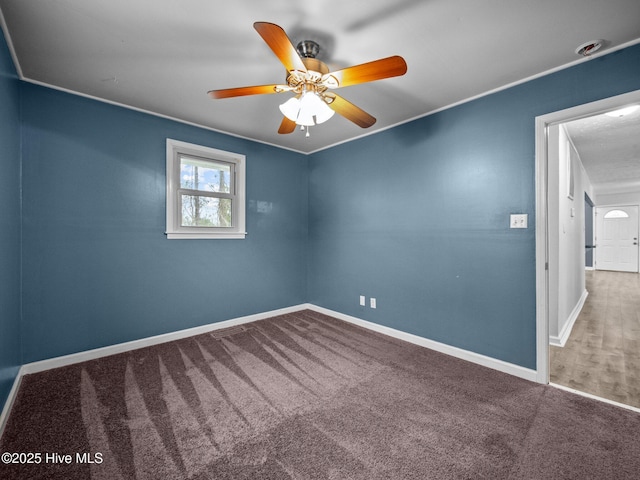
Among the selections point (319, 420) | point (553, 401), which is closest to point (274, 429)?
point (319, 420)

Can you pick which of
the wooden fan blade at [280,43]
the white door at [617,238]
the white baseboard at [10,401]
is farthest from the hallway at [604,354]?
the white door at [617,238]

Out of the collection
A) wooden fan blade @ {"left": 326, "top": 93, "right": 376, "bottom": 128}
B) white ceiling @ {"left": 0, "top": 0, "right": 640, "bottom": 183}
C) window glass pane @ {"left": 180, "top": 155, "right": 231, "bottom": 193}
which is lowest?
window glass pane @ {"left": 180, "top": 155, "right": 231, "bottom": 193}

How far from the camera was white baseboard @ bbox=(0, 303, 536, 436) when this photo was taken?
2.31 metres

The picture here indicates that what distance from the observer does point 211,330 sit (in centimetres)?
342

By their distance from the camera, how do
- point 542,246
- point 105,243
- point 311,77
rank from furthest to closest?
point 105,243 < point 542,246 < point 311,77

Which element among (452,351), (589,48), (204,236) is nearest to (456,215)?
(452,351)

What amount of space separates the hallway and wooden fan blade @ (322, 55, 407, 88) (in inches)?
107

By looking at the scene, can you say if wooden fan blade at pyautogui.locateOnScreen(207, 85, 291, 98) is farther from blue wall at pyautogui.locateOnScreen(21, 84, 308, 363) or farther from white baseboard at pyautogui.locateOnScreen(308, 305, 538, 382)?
white baseboard at pyautogui.locateOnScreen(308, 305, 538, 382)

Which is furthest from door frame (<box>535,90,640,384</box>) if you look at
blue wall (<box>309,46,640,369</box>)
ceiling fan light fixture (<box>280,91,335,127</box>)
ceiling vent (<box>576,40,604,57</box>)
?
ceiling fan light fixture (<box>280,91,335,127</box>)

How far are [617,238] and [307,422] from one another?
1143cm

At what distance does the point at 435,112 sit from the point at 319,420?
2983mm

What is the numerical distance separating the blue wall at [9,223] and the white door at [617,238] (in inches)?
507

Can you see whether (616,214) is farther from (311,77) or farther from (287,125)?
(311,77)

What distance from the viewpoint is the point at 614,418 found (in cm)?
182
